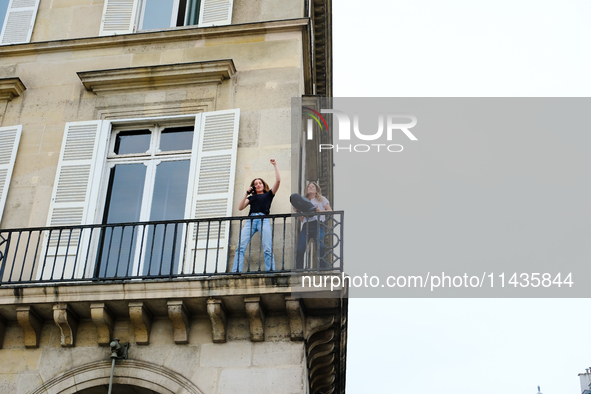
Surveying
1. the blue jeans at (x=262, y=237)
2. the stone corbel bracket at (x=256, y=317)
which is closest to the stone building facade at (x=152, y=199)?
the stone corbel bracket at (x=256, y=317)

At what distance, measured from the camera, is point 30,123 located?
1098cm

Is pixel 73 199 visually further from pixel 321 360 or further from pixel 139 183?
pixel 321 360

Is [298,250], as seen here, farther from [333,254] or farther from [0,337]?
[0,337]

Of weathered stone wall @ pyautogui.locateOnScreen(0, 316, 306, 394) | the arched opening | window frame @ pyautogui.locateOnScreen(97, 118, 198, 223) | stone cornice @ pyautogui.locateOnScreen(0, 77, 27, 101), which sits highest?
stone cornice @ pyautogui.locateOnScreen(0, 77, 27, 101)

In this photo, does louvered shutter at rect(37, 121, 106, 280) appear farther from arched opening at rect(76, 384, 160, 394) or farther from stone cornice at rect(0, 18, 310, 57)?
stone cornice at rect(0, 18, 310, 57)

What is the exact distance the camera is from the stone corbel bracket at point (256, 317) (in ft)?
27.6

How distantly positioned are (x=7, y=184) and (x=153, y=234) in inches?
106

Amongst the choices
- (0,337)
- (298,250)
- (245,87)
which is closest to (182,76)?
(245,87)

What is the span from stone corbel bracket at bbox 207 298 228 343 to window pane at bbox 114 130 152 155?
3206 mm

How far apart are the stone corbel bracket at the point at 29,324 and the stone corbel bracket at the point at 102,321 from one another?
0.78 metres

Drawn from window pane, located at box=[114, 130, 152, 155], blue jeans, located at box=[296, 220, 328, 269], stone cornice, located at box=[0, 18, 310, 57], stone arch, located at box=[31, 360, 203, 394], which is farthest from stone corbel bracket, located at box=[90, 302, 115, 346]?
stone cornice, located at box=[0, 18, 310, 57]

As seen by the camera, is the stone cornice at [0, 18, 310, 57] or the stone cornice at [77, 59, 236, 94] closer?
the stone cornice at [77, 59, 236, 94]

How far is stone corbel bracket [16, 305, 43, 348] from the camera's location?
877 centimetres

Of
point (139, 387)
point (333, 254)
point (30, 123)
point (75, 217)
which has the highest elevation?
point (30, 123)
